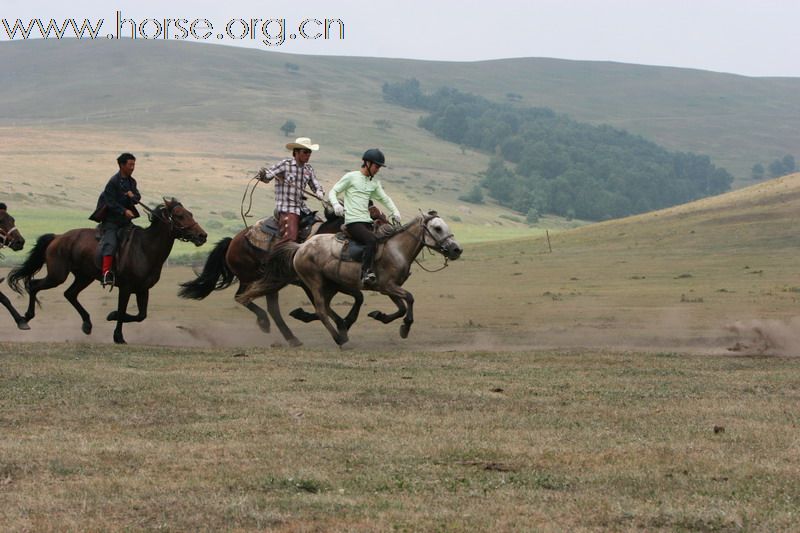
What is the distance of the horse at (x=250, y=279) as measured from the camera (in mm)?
18769

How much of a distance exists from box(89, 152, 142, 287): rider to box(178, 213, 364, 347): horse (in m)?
1.58

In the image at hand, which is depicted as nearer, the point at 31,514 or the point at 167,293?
the point at 31,514

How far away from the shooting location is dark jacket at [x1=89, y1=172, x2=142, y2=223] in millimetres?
18109

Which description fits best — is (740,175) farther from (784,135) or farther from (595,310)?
(595,310)

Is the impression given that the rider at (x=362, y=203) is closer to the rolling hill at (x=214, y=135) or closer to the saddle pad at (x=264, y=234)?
the saddle pad at (x=264, y=234)

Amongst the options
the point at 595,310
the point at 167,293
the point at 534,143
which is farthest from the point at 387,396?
the point at 534,143

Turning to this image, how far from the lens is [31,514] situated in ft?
24.8

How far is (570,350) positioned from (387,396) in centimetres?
607

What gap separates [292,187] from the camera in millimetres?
18797

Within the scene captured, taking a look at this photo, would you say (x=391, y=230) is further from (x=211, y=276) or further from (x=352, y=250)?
(x=211, y=276)

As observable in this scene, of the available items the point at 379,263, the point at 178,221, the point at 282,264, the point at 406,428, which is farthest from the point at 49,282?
the point at 406,428

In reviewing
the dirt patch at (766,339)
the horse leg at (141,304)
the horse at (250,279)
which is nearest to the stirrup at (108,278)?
the horse leg at (141,304)

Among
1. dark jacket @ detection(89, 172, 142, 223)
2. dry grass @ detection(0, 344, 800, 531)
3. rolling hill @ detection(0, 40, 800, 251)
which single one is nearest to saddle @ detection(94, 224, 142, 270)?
dark jacket @ detection(89, 172, 142, 223)

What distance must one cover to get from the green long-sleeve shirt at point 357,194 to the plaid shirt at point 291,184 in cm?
101
